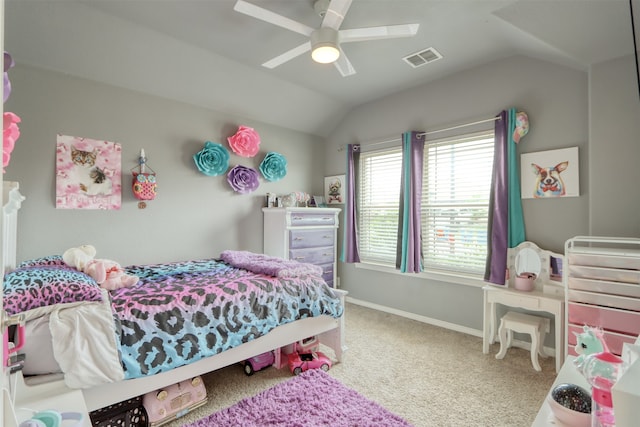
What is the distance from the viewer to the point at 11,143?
42.6 inches

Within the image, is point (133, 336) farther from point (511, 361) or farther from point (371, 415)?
point (511, 361)

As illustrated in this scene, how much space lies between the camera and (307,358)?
2396 mm

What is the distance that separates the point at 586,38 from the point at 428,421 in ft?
9.09

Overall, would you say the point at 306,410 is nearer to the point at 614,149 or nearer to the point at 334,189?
the point at 614,149

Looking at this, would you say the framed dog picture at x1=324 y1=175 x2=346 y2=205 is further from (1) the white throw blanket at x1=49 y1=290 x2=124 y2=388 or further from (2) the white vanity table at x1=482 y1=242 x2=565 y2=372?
(1) the white throw blanket at x1=49 y1=290 x2=124 y2=388

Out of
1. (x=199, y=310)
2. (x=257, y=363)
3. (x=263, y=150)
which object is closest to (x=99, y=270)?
(x=199, y=310)

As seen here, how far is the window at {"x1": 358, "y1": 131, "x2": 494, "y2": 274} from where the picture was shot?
3111 mm

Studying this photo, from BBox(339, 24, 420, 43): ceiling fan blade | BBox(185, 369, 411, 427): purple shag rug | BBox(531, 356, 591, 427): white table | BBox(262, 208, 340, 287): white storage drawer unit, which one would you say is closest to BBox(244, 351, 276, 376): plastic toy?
BBox(185, 369, 411, 427): purple shag rug

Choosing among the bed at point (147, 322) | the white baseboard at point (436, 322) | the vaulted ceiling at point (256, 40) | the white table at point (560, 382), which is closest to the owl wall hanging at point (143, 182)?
the vaulted ceiling at point (256, 40)

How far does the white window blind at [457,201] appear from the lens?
310cm

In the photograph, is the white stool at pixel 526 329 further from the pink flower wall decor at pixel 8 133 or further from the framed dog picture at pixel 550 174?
the pink flower wall decor at pixel 8 133

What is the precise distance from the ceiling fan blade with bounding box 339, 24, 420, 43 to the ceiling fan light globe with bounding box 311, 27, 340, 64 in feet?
0.22

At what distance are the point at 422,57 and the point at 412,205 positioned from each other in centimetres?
150

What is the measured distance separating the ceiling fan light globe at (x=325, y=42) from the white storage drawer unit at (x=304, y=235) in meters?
1.84
